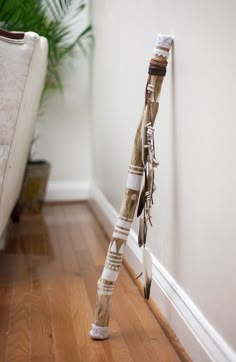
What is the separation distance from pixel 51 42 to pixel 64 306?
1.48 m

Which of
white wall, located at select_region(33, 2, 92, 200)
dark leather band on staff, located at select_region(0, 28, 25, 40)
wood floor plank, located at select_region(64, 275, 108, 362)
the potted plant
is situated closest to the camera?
wood floor plank, located at select_region(64, 275, 108, 362)

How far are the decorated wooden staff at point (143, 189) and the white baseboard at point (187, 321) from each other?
0.11 metres

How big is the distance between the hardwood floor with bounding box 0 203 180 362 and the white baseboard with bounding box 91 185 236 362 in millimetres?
58

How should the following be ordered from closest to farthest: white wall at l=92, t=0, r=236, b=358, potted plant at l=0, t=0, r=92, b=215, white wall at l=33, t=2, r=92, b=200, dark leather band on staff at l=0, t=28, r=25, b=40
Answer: white wall at l=92, t=0, r=236, b=358, dark leather band on staff at l=0, t=28, r=25, b=40, potted plant at l=0, t=0, r=92, b=215, white wall at l=33, t=2, r=92, b=200

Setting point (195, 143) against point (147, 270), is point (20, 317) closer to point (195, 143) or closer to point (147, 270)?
point (147, 270)

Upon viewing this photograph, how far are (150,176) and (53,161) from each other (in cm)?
179

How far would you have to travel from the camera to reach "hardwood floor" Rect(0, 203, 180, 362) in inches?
48.3

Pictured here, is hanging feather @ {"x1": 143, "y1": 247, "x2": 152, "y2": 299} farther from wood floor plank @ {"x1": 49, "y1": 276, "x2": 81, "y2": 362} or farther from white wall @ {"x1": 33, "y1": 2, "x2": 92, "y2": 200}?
white wall @ {"x1": 33, "y1": 2, "x2": 92, "y2": 200}

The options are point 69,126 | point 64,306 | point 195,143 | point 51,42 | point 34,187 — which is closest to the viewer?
point 195,143

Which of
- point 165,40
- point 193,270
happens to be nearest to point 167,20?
point 165,40

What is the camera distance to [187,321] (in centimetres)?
122

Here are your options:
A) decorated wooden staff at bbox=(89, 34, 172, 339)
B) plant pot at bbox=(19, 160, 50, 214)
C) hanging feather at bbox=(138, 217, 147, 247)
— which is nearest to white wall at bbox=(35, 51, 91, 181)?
plant pot at bbox=(19, 160, 50, 214)

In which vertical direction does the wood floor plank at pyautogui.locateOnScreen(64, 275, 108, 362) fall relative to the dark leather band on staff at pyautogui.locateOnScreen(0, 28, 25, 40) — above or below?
below

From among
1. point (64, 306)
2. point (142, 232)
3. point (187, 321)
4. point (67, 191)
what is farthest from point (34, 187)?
point (187, 321)
